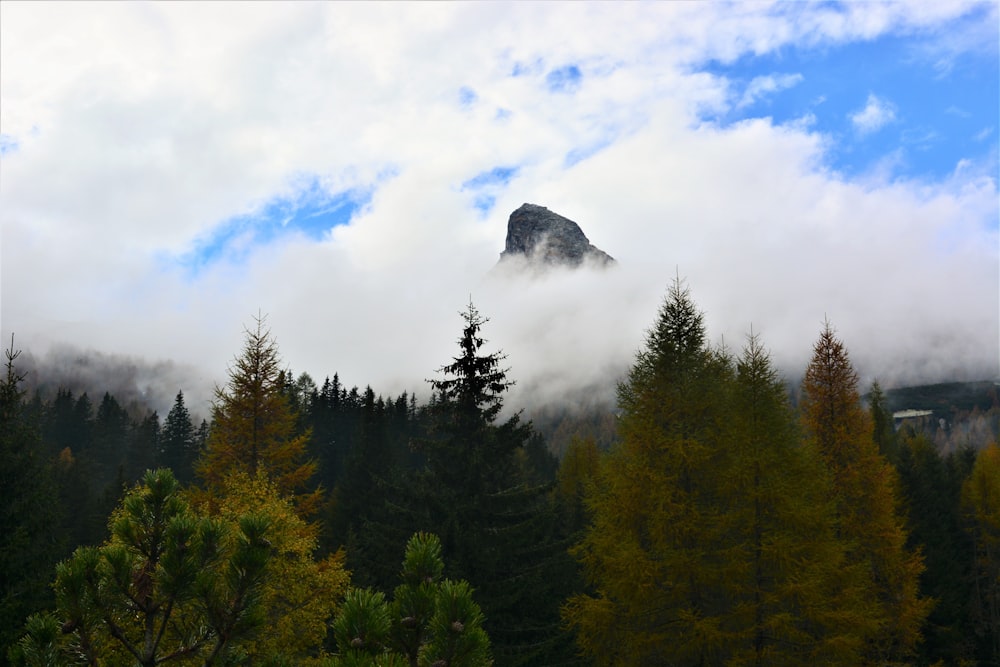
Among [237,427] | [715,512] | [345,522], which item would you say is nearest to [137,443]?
[345,522]

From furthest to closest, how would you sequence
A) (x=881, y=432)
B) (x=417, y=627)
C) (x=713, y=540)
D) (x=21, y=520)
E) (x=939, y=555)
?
(x=881, y=432) → (x=939, y=555) → (x=21, y=520) → (x=713, y=540) → (x=417, y=627)

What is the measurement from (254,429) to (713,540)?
16186 mm

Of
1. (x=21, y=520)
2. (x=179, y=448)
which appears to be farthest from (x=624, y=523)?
(x=179, y=448)

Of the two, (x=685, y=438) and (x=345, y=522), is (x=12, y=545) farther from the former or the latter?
(x=345, y=522)

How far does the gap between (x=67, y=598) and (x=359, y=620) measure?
3.09m

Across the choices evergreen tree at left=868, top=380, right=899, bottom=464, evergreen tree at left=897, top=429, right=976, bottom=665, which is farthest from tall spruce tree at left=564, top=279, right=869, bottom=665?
evergreen tree at left=868, top=380, right=899, bottom=464

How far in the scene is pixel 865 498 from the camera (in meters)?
23.6

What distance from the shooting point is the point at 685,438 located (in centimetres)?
1673

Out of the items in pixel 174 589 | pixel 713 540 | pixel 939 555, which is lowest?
pixel 939 555

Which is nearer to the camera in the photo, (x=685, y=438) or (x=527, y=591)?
(x=685, y=438)

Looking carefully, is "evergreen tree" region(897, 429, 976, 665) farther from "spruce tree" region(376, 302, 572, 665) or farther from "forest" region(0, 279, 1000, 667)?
"spruce tree" region(376, 302, 572, 665)

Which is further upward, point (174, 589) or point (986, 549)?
point (174, 589)

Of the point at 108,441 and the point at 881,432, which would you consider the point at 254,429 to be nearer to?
the point at 881,432

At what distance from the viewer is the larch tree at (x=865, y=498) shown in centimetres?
2338
